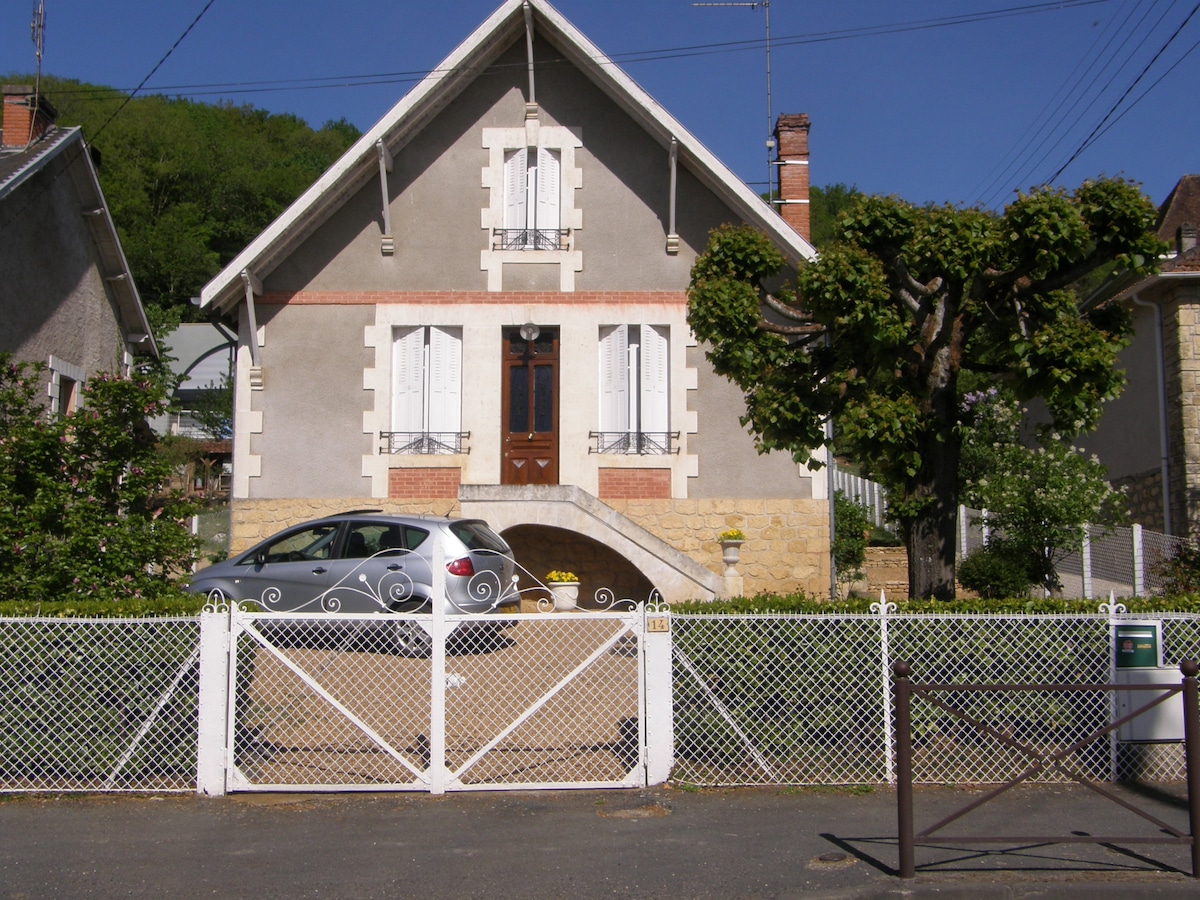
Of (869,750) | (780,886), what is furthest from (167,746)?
(869,750)

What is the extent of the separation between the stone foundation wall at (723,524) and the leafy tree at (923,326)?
15.8 ft

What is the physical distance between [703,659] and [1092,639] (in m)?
2.78

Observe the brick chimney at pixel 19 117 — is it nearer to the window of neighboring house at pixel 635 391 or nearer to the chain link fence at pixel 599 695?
the window of neighboring house at pixel 635 391

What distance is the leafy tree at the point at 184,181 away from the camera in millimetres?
43844

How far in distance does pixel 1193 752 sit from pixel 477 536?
7400mm

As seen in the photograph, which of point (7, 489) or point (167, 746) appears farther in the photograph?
point (7, 489)

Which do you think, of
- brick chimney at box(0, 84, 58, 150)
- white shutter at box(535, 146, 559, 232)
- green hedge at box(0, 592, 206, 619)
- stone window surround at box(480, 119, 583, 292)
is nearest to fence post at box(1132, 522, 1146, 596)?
stone window surround at box(480, 119, 583, 292)

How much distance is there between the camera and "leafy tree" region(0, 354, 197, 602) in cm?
911

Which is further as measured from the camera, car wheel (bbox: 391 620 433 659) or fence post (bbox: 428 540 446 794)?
car wheel (bbox: 391 620 433 659)

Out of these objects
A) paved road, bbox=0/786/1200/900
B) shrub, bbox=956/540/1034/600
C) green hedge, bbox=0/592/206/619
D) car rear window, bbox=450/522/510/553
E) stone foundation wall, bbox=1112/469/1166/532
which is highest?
stone foundation wall, bbox=1112/469/1166/532

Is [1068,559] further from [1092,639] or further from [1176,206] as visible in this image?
[1092,639]

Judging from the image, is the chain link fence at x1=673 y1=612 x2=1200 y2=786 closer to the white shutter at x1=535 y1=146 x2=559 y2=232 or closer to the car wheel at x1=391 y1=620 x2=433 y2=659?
the car wheel at x1=391 y1=620 x2=433 y2=659

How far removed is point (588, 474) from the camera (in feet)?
48.4

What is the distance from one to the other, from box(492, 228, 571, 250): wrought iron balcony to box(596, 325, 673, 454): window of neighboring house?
1.35 metres
